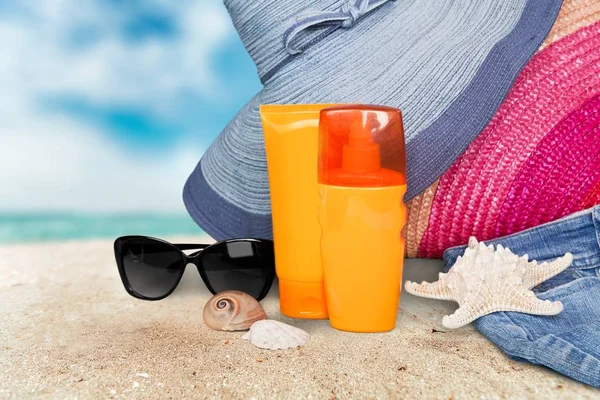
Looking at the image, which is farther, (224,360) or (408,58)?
(408,58)

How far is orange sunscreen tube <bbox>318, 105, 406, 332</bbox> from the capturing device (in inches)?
26.6

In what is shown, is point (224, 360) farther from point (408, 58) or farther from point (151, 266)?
point (408, 58)

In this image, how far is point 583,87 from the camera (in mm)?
832

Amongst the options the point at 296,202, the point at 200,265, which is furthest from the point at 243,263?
A: the point at 296,202

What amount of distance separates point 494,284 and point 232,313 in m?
0.31

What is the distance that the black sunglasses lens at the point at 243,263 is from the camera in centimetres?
88

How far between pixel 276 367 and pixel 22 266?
71 cm

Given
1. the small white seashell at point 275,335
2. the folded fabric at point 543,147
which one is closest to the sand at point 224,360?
the small white seashell at point 275,335

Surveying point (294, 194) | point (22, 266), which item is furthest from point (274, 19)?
point (22, 266)

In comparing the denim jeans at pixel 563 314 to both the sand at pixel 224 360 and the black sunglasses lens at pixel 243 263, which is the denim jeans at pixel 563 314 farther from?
the black sunglasses lens at pixel 243 263

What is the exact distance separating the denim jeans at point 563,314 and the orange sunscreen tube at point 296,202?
205mm

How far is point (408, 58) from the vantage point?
0.83 metres

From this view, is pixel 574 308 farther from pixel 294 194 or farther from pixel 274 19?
pixel 274 19

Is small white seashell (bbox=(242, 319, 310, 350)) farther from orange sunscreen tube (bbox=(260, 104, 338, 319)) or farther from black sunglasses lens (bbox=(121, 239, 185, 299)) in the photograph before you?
black sunglasses lens (bbox=(121, 239, 185, 299))
